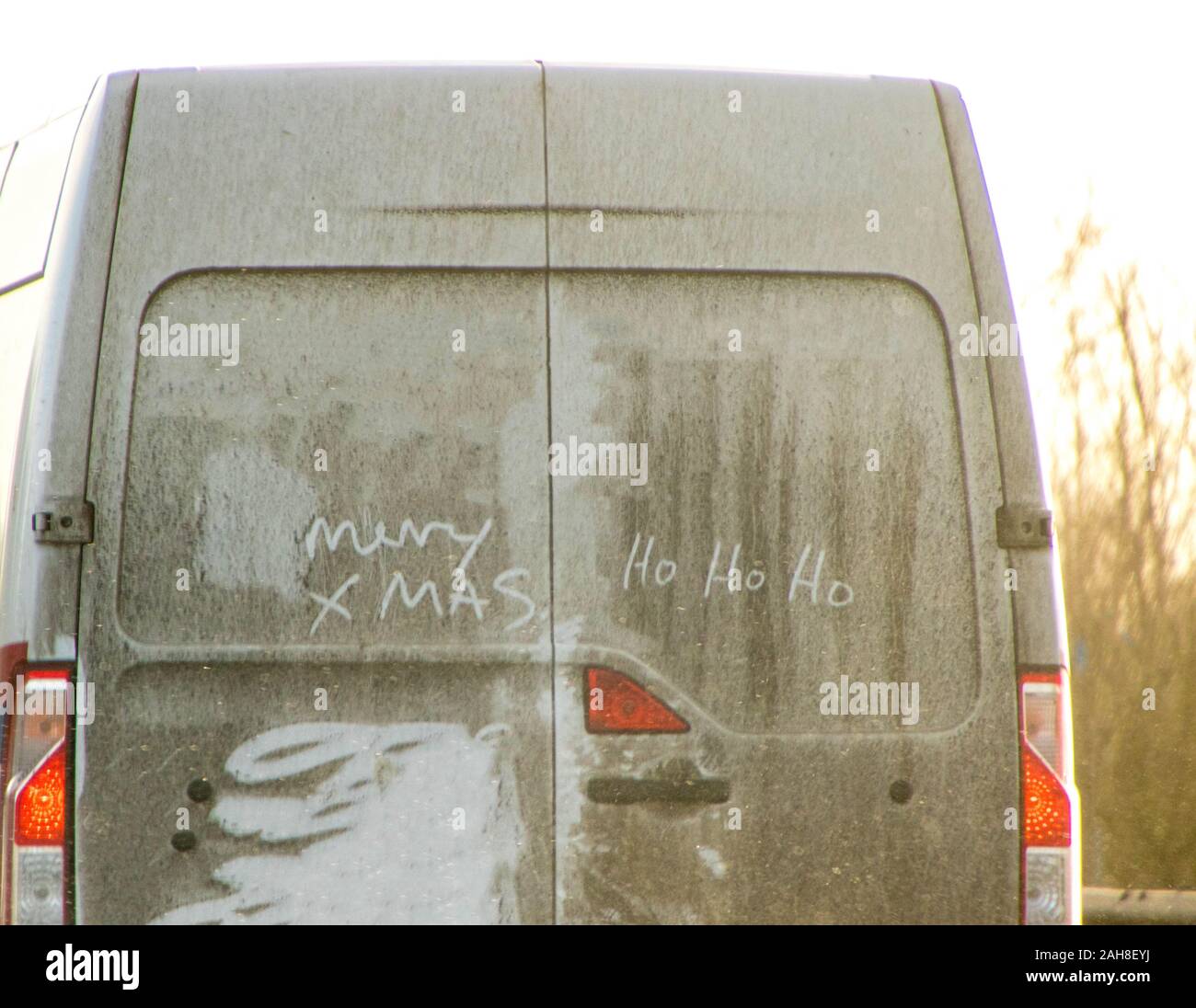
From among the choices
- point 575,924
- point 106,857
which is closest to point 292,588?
point 106,857

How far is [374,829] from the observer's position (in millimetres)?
3350

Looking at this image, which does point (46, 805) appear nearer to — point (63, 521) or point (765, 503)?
point (63, 521)

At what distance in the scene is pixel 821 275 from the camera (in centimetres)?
350

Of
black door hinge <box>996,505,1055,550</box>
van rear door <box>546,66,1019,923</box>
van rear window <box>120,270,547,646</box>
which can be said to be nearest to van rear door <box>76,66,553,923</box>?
van rear window <box>120,270,547,646</box>

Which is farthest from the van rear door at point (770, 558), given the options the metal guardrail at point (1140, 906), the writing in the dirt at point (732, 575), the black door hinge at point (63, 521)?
the metal guardrail at point (1140, 906)

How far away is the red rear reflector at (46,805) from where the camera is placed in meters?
3.31

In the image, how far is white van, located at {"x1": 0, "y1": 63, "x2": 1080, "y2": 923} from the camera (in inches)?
131

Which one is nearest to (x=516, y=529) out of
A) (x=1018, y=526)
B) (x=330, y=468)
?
(x=330, y=468)

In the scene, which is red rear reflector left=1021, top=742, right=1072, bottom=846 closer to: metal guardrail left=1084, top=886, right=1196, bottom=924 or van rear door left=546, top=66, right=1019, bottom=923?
van rear door left=546, top=66, right=1019, bottom=923

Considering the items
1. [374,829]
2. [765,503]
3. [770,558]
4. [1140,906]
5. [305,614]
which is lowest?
[1140,906]

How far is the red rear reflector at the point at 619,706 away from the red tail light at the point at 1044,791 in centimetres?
77

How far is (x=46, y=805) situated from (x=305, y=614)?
65 centimetres
